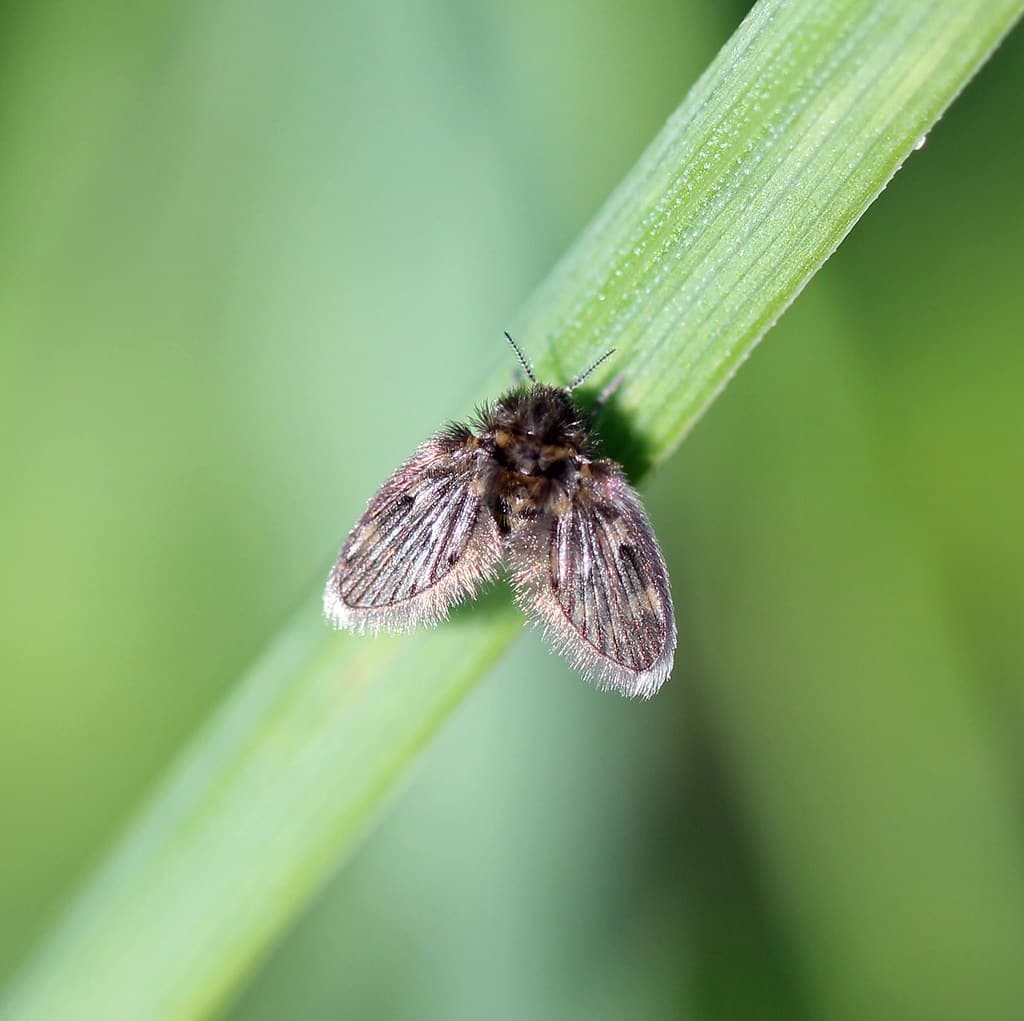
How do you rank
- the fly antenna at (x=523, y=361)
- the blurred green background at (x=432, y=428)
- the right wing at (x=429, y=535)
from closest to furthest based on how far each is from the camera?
1. the fly antenna at (x=523, y=361)
2. the right wing at (x=429, y=535)
3. the blurred green background at (x=432, y=428)

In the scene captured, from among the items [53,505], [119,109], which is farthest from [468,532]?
[119,109]

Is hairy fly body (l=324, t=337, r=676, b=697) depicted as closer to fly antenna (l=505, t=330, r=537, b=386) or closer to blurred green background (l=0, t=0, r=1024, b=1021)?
fly antenna (l=505, t=330, r=537, b=386)

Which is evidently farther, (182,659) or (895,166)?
(182,659)

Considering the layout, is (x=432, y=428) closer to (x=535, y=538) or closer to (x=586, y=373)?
(x=535, y=538)

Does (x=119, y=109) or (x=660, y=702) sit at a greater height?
(x=119, y=109)

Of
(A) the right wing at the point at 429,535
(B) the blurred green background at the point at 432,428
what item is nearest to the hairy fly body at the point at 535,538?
(A) the right wing at the point at 429,535

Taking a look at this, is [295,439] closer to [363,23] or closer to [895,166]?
[363,23]

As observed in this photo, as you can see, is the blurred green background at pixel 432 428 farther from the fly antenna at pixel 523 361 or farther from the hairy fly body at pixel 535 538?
the fly antenna at pixel 523 361
